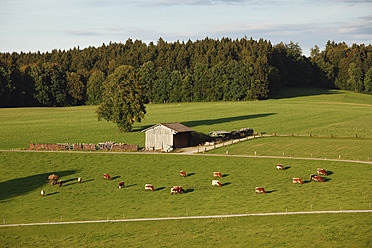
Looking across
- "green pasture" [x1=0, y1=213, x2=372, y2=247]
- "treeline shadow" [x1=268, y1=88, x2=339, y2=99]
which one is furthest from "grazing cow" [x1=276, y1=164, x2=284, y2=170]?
"treeline shadow" [x1=268, y1=88, x2=339, y2=99]

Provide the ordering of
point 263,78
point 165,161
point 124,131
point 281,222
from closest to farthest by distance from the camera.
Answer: point 281,222, point 165,161, point 124,131, point 263,78

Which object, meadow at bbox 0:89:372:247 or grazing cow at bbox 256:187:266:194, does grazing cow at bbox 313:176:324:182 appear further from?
grazing cow at bbox 256:187:266:194

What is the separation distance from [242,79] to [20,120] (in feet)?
260

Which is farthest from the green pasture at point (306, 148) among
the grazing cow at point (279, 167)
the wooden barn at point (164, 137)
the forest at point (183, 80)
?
the forest at point (183, 80)

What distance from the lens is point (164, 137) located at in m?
76.5

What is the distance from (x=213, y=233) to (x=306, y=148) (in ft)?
134

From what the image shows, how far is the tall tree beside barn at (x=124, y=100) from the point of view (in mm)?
95375

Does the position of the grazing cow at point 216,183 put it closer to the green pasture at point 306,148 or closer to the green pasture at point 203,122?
the green pasture at point 306,148

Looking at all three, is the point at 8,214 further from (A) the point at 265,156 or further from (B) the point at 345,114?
(B) the point at 345,114

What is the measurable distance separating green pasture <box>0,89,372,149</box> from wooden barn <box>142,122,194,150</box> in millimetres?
3871

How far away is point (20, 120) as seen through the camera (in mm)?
127438

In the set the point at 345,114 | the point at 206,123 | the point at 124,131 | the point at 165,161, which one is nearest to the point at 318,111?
the point at 345,114

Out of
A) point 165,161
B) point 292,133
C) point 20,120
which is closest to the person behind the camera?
point 165,161

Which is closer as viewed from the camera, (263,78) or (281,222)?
(281,222)
